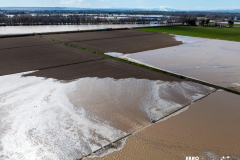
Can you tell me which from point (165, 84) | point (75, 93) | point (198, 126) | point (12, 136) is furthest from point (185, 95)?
point (12, 136)

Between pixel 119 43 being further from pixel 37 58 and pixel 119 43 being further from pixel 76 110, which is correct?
pixel 76 110

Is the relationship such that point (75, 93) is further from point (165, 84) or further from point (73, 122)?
point (165, 84)

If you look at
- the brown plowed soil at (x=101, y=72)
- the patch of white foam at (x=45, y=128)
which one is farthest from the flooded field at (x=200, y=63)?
the patch of white foam at (x=45, y=128)

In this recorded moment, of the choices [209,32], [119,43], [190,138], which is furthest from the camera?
[209,32]

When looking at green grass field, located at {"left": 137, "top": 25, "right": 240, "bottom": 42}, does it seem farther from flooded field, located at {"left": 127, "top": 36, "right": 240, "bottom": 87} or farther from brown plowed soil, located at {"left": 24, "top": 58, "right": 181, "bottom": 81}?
brown plowed soil, located at {"left": 24, "top": 58, "right": 181, "bottom": 81}

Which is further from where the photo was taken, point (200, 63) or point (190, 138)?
point (200, 63)

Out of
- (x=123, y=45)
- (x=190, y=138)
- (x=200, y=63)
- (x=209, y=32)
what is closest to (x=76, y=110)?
(x=190, y=138)
